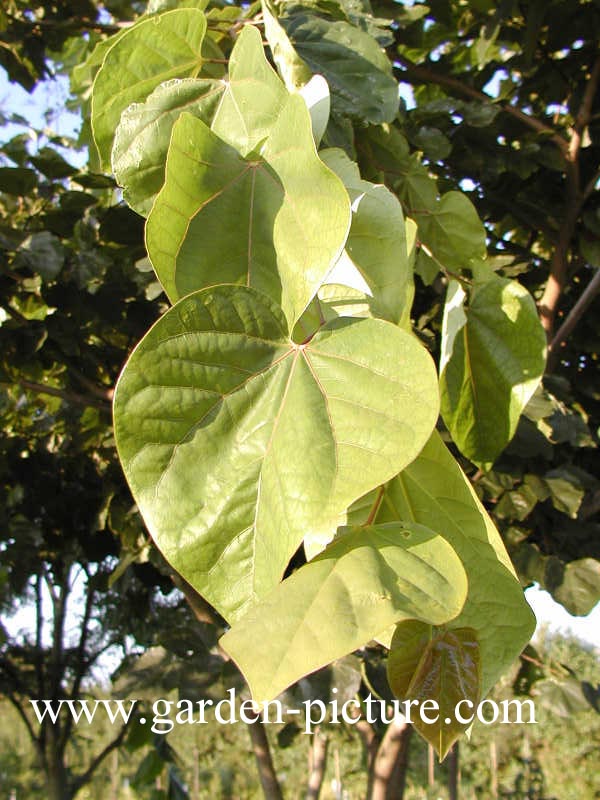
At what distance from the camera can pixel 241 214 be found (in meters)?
0.37

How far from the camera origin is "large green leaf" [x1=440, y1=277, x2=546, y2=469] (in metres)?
0.49

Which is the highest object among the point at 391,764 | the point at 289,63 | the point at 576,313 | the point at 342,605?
the point at 289,63

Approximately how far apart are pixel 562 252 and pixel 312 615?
1.28m

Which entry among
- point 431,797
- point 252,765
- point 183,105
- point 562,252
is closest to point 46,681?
point 562,252

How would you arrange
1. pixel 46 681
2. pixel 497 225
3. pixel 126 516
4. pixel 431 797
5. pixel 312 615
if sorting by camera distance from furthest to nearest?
pixel 431 797, pixel 46 681, pixel 497 225, pixel 126 516, pixel 312 615

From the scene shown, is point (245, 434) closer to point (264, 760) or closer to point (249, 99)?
point (249, 99)

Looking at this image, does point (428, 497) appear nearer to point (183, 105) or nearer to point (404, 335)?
point (404, 335)

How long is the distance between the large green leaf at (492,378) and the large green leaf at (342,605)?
194mm

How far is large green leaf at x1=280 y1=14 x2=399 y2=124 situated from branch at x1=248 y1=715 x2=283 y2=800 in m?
1.54

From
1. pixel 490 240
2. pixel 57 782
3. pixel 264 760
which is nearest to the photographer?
pixel 490 240

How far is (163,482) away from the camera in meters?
0.30

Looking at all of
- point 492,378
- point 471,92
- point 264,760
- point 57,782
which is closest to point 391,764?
point 264,760

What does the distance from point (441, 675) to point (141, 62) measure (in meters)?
0.45

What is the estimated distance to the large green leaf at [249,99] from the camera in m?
0.40
